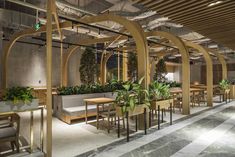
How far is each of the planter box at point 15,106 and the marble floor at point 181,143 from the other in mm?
1334

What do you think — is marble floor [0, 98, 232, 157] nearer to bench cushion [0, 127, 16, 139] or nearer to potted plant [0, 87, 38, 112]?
bench cushion [0, 127, 16, 139]

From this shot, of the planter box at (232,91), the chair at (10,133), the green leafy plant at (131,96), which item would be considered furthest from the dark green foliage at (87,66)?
the planter box at (232,91)

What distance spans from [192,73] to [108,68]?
11858 millimetres

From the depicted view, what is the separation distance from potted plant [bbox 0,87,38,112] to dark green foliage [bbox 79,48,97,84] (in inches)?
265

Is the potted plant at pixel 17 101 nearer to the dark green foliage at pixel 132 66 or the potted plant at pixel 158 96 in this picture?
the potted plant at pixel 158 96

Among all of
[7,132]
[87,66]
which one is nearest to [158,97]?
[7,132]

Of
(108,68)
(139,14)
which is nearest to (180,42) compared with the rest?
(139,14)

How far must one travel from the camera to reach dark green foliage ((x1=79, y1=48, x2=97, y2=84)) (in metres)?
10.3

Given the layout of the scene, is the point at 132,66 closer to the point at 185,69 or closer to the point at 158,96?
the point at 185,69

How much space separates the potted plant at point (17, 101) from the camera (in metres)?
3.36

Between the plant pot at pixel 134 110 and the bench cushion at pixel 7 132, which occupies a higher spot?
the plant pot at pixel 134 110

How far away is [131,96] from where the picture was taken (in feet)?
16.6

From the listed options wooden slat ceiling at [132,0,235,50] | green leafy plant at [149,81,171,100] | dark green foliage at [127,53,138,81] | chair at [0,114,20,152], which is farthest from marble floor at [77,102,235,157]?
dark green foliage at [127,53,138,81]

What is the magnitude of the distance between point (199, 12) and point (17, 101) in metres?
4.48
